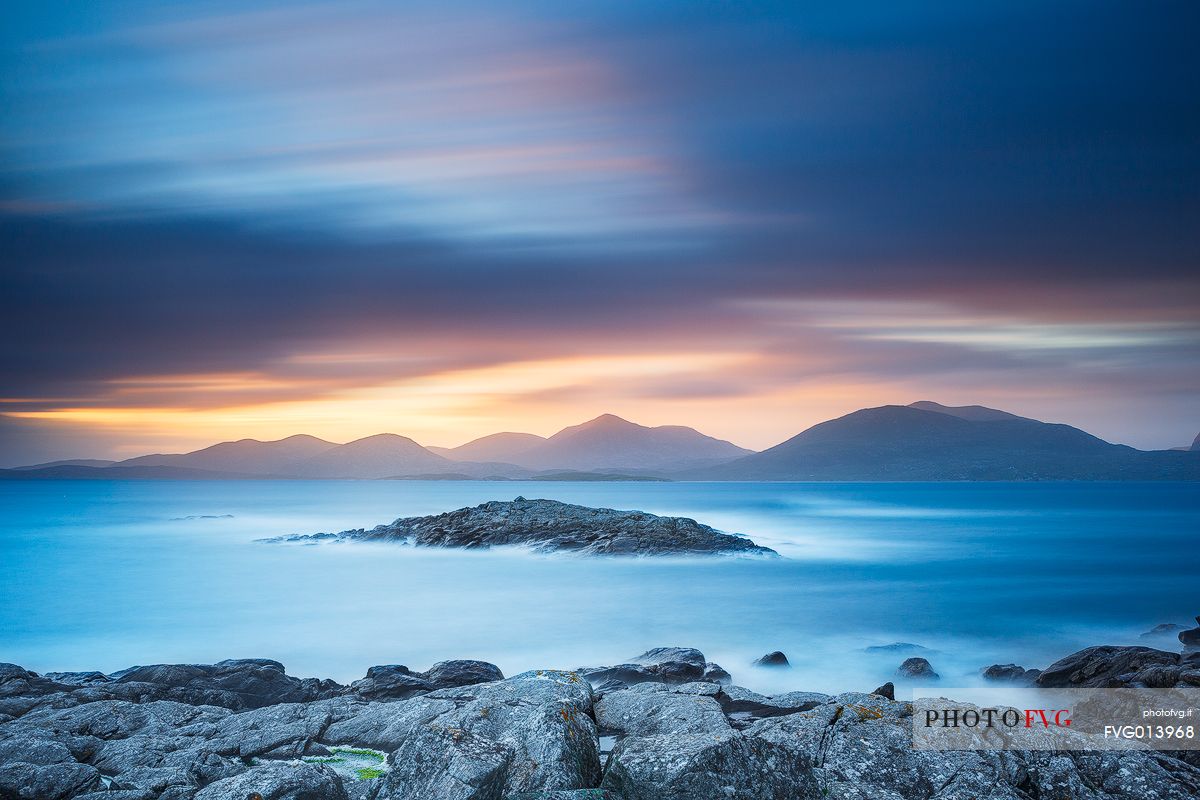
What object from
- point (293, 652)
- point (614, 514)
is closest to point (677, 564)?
point (614, 514)

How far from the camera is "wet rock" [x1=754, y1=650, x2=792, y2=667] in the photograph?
2030cm

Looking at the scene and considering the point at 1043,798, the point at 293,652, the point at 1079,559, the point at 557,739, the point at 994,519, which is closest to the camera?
the point at 1043,798

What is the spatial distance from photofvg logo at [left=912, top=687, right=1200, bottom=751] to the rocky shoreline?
134 mm

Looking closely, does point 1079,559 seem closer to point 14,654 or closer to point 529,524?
point 529,524

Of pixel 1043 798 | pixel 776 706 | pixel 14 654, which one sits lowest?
pixel 14 654

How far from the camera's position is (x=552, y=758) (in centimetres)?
748

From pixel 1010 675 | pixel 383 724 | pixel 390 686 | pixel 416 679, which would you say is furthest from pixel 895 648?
pixel 383 724

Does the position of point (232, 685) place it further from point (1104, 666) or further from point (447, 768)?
point (1104, 666)

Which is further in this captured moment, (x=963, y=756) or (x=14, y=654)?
(x=14, y=654)

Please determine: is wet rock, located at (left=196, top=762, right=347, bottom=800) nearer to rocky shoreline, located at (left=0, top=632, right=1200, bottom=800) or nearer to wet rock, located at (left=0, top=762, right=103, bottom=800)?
rocky shoreline, located at (left=0, top=632, right=1200, bottom=800)

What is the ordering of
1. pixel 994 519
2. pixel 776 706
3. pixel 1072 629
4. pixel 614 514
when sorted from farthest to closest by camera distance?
pixel 994 519
pixel 614 514
pixel 1072 629
pixel 776 706

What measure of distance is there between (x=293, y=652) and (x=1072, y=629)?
25.3m

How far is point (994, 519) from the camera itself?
8631 cm

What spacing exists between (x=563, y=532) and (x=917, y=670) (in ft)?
100
